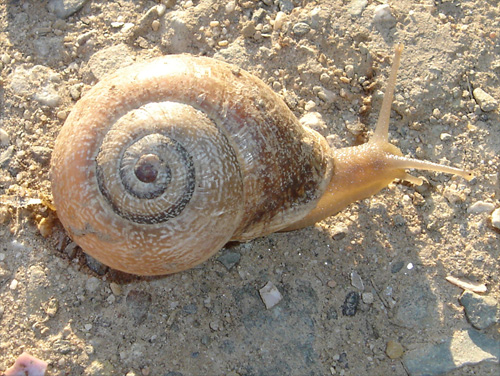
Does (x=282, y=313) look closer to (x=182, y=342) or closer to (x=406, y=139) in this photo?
(x=182, y=342)

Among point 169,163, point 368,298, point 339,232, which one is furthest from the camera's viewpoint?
point 339,232

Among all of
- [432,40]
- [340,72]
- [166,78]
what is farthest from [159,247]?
[432,40]

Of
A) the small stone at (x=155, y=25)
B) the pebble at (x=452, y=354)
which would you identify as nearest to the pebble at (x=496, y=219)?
the pebble at (x=452, y=354)

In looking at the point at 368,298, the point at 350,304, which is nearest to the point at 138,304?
the point at 350,304

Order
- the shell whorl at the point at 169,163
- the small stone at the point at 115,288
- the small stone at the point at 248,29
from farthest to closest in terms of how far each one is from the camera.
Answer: the small stone at the point at 248,29 < the small stone at the point at 115,288 < the shell whorl at the point at 169,163

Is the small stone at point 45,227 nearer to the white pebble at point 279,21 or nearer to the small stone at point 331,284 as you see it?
the small stone at point 331,284

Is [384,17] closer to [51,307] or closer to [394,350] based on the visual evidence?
[394,350]
